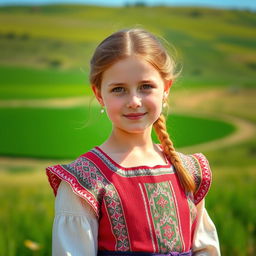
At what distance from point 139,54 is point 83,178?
0.42 metres

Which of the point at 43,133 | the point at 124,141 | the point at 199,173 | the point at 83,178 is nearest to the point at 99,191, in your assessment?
the point at 83,178

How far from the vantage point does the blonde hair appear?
5.33 ft

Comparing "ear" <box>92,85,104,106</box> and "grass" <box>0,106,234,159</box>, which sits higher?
"grass" <box>0,106,234,159</box>

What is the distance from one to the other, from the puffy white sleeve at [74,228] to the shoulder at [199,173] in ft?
1.26

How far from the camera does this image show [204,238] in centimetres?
181

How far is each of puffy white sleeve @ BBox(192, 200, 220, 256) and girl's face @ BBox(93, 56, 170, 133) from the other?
40cm

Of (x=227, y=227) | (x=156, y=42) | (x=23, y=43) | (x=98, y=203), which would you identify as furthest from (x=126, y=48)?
(x=23, y=43)

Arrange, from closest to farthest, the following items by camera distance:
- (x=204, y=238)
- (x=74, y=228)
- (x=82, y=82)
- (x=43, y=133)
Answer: (x=74, y=228) → (x=204, y=238) → (x=43, y=133) → (x=82, y=82)

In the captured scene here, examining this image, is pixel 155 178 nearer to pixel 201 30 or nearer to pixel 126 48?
pixel 126 48

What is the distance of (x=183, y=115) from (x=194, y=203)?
137 inches

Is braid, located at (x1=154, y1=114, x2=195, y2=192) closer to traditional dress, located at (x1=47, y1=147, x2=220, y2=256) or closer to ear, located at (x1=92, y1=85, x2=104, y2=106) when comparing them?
traditional dress, located at (x1=47, y1=147, x2=220, y2=256)

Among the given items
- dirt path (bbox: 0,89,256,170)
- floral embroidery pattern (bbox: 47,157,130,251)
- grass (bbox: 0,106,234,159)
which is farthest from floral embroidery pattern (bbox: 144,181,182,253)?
dirt path (bbox: 0,89,256,170)

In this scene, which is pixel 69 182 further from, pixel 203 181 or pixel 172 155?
pixel 203 181

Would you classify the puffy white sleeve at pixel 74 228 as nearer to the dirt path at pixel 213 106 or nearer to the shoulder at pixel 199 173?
the shoulder at pixel 199 173
